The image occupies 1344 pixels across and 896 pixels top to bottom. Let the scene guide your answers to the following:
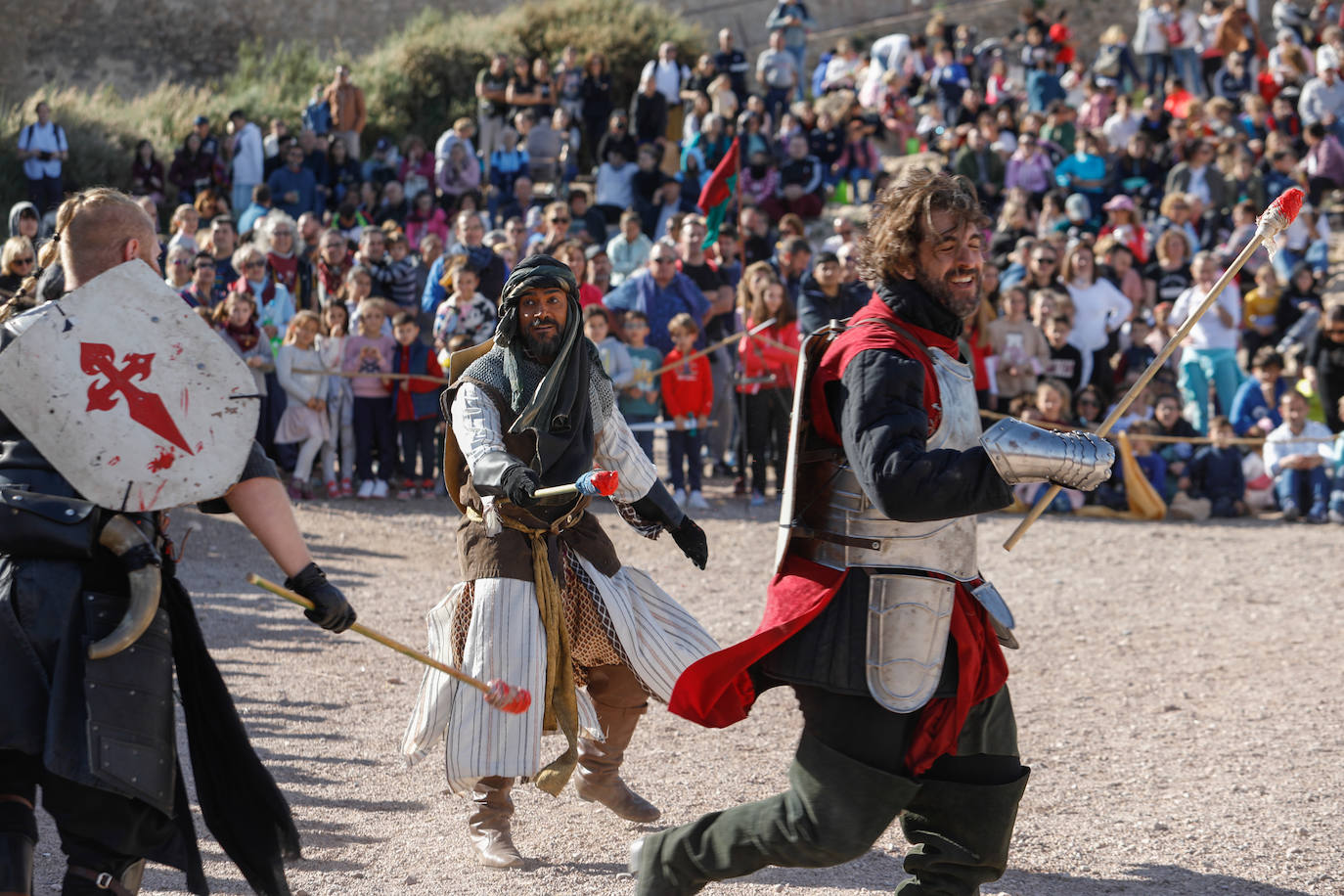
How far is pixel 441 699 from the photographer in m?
4.16

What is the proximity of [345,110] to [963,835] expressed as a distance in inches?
554

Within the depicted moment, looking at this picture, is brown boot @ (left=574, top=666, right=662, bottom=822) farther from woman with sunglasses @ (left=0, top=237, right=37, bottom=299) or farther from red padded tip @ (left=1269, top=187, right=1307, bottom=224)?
woman with sunglasses @ (left=0, top=237, right=37, bottom=299)

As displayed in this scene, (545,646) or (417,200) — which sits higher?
(417,200)

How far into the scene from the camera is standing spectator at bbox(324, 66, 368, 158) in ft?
52.1

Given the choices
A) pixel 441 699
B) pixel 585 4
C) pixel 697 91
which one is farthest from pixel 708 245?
pixel 585 4

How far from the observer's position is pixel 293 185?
14.2 meters

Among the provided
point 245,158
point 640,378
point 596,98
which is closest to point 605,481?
point 640,378

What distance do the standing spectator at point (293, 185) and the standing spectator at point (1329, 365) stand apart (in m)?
8.56

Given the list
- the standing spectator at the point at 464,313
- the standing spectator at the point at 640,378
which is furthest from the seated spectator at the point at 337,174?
the standing spectator at the point at 640,378

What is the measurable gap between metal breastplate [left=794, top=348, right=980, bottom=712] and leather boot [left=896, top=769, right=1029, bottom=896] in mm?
215

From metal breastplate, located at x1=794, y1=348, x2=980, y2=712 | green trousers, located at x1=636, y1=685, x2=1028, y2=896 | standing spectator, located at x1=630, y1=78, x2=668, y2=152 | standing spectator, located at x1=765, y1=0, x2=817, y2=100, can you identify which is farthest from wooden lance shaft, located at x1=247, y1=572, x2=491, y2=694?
standing spectator, located at x1=765, y1=0, x2=817, y2=100

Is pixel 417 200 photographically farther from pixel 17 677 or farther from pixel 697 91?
pixel 17 677

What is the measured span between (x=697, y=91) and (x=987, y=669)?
1420 cm

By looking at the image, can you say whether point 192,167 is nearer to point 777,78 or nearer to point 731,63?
point 731,63
